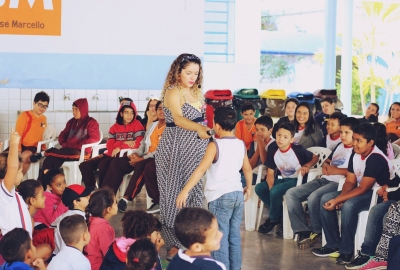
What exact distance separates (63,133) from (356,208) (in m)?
3.76

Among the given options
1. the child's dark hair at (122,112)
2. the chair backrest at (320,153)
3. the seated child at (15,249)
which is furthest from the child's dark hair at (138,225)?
the child's dark hair at (122,112)

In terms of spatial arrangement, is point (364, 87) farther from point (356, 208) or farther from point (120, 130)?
point (356, 208)

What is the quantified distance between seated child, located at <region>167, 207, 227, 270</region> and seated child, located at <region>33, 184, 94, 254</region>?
173 cm

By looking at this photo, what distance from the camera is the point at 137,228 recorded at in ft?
13.6

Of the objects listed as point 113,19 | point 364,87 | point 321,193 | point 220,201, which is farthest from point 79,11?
point 364,87

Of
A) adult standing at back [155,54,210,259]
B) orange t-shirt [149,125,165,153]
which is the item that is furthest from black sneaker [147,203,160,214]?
adult standing at back [155,54,210,259]

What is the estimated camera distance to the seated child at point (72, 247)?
400 cm

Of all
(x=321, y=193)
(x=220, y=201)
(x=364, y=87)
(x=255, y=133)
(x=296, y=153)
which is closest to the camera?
(x=220, y=201)

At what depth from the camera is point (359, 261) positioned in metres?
5.26

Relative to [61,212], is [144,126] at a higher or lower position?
higher

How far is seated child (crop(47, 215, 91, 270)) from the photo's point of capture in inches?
157

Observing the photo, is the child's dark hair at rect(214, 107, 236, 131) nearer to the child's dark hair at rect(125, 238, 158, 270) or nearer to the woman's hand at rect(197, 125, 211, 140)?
the woman's hand at rect(197, 125, 211, 140)

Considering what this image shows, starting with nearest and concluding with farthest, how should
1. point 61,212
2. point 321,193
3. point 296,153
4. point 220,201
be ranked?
point 220,201 → point 61,212 → point 321,193 → point 296,153

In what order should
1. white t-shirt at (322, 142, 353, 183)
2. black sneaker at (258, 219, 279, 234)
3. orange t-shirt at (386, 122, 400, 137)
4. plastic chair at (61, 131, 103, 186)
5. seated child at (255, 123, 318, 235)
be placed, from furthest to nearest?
1. orange t-shirt at (386, 122, 400, 137)
2. plastic chair at (61, 131, 103, 186)
3. black sneaker at (258, 219, 279, 234)
4. seated child at (255, 123, 318, 235)
5. white t-shirt at (322, 142, 353, 183)
